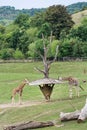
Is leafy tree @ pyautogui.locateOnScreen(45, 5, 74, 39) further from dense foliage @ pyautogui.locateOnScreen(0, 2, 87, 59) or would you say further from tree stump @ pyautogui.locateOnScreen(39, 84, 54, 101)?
tree stump @ pyautogui.locateOnScreen(39, 84, 54, 101)

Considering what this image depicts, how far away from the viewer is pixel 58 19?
103625mm

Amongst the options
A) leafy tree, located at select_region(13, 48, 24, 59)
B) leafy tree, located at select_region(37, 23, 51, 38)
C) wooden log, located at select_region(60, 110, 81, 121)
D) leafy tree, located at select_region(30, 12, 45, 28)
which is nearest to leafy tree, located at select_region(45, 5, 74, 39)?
leafy tree, located at select_region(37, 23, 51, 38)

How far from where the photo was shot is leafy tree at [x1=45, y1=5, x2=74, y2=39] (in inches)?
4011

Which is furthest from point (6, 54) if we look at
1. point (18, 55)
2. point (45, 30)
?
point (45, 30)

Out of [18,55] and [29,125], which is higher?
[29,125]

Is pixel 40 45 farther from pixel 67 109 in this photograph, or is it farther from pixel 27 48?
pixel 67 109

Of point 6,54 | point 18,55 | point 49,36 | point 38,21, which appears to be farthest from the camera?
point 38,21

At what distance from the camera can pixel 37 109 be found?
2405 centimetres

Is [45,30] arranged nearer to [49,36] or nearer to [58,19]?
[49,36]

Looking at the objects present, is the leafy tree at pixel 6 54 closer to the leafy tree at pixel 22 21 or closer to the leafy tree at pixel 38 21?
the leafy tree at pixel 38 21

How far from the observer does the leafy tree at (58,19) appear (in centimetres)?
10188

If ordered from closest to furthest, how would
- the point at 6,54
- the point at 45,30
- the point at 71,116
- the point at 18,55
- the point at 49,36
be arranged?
the point at 71,116 < the point at 6,54 < the point at 18,55 < the point at 49,36 < the point at 45,30

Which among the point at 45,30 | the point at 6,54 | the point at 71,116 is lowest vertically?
the point at 6,54

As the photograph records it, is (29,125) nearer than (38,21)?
Yes
